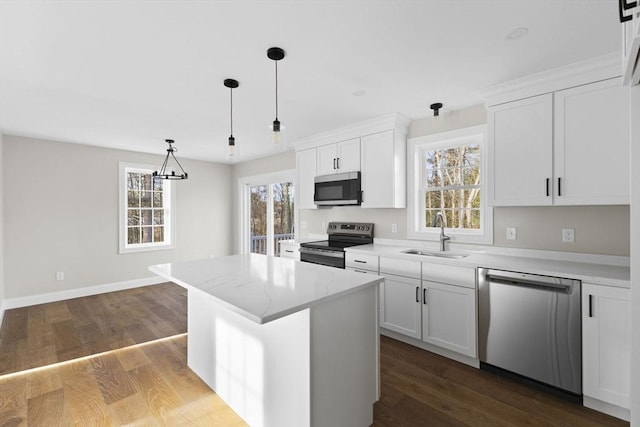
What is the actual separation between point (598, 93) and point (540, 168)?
62 centimetres

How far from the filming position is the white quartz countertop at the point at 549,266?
1.97m

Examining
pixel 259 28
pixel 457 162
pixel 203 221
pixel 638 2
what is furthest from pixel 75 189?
pixel 638 2

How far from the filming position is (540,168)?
7.95 ft

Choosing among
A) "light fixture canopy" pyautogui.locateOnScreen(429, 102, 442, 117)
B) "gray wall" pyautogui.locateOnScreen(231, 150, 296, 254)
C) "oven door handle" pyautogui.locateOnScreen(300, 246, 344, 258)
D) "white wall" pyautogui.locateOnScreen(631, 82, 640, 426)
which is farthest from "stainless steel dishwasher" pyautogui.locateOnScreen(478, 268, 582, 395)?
"gray wall" pyautogui.locateOnScreen(231, 150, 296, 254)

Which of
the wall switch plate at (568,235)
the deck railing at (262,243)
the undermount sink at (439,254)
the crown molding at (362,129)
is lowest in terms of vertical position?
the deck railing at (262,243)

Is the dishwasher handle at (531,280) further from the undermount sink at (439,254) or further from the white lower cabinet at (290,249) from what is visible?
the white lower cabinet at (290,249)

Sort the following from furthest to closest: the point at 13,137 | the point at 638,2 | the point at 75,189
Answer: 1. the point at 75,189
2. the point at 13,137
3. the point at 638,2

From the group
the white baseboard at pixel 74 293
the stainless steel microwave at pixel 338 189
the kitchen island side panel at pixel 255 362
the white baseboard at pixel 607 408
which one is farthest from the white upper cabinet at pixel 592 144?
the white baseboard at pixel 74 293

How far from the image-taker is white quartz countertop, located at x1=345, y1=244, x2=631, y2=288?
6.45 ft

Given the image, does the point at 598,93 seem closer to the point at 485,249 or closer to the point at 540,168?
the point at 540,168

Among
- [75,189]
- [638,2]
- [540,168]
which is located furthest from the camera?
[75,189]

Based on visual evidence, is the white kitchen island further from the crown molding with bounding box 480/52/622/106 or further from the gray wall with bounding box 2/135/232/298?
the gray wall with bounding box 2/135/232/298

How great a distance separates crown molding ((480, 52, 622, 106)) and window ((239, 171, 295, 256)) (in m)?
3.34

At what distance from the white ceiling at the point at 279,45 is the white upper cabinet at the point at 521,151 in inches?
11.5
